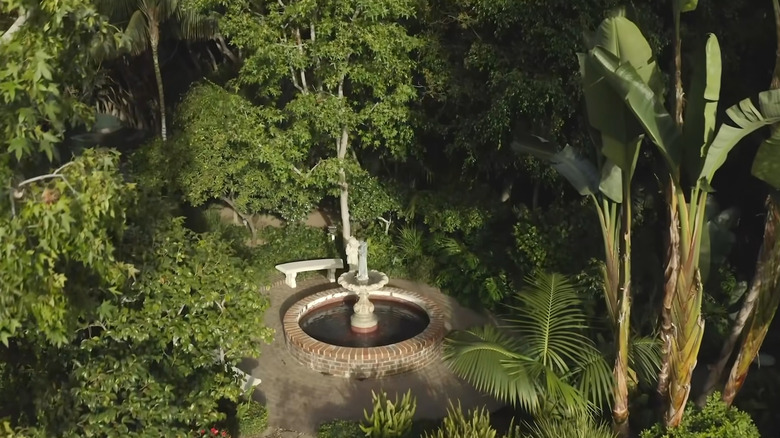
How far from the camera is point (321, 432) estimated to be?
7281mm

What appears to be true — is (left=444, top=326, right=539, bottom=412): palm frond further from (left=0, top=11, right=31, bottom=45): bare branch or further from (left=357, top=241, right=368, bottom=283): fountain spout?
(left=0, top=11, right=31, bottom=45): bare branch

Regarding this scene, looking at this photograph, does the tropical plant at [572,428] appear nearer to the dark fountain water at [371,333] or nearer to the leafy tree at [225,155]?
the dark fountain water at [371,333]

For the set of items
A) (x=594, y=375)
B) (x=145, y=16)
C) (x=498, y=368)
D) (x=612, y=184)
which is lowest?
(x=594, y=375)

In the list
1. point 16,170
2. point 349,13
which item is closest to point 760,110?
point 16,170

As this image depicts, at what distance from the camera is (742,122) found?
14.8 ft

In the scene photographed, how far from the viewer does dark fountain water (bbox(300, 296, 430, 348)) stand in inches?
384

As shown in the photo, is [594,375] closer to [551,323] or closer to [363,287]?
[551,323]

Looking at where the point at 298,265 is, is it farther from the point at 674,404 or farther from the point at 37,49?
the point at 37,49

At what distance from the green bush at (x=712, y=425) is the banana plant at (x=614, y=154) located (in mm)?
439

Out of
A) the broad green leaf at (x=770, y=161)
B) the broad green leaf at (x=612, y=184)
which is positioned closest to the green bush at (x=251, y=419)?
the broad green leaf at (x=612, y=184)

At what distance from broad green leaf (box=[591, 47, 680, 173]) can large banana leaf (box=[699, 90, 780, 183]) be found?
0.27 meters

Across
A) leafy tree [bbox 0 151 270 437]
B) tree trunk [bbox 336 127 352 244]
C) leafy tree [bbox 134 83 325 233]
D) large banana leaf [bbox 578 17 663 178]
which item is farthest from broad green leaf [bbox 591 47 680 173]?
leafy tree [bbox 134 83 325 233]

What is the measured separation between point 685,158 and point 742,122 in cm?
58

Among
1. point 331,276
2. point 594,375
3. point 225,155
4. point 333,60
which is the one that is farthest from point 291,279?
point 594,375
